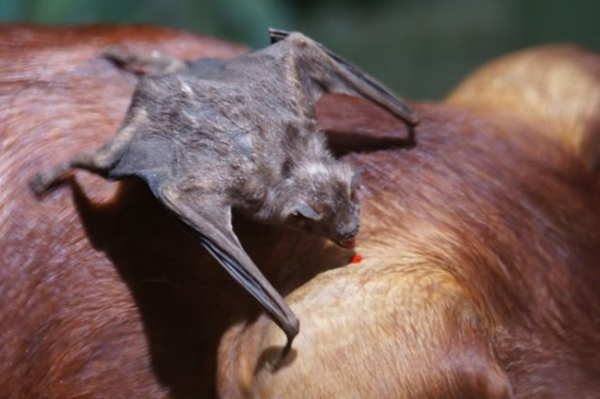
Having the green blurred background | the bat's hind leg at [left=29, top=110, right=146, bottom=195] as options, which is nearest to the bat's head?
the bat's hind leg at [left=29, top=110, right=146, bottom=195]

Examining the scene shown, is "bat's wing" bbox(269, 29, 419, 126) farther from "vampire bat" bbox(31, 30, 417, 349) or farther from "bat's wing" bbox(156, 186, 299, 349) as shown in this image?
"bat's wing" bbox(156, 186, 299, 349)

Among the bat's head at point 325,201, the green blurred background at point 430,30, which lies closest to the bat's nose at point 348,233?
the bat's head at point 325,201

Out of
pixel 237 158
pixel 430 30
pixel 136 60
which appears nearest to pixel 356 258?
pixel 237 158

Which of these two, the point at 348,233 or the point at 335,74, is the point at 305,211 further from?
the point at 335,74

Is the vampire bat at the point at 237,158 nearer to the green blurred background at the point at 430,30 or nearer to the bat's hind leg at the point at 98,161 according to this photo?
the bat's hind leg at the point at 98,161

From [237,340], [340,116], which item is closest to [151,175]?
[237,340]
